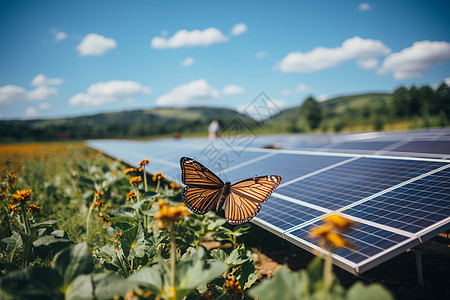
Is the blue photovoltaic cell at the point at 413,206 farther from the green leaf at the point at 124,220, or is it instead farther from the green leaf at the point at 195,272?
the green leaf at the point at 124,220

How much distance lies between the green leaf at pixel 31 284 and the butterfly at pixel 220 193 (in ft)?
4.82

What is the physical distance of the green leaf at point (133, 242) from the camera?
2.56 meters

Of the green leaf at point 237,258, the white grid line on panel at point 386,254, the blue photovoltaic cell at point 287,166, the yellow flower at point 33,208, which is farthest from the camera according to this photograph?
the blue photovoltaic cell at point 287,166

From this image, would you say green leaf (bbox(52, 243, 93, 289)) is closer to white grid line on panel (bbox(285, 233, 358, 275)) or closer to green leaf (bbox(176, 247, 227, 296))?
green leaf (bbox(176, 247, 227, 296))

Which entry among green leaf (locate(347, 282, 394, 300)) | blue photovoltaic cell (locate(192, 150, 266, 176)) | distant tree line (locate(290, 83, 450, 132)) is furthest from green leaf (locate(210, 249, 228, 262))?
distant tree line (locate(290, 83, 450, 132))

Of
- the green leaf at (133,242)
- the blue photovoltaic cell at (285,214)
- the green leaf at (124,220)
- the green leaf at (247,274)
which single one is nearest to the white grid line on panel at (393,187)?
the blue photovoltaic cell at (285,214)

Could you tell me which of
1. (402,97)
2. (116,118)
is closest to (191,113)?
(116,118)

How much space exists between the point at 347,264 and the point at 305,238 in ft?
1.66

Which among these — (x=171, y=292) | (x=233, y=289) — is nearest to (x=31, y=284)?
(x=171, y=292)

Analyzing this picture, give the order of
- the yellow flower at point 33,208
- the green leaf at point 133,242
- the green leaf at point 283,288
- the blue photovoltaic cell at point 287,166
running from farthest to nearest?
the blue photovoltaic cell at point 287,166 < the yellow flower at point 33,208 < the green leaf at point 133,242 < the green leaf at point 283,288

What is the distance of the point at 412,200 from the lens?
2.68 m

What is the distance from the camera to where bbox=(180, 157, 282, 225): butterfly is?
9.21 feet

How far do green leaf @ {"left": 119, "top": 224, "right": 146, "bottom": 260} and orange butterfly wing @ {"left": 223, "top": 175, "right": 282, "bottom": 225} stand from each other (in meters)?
0.96

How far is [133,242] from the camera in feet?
8.95
